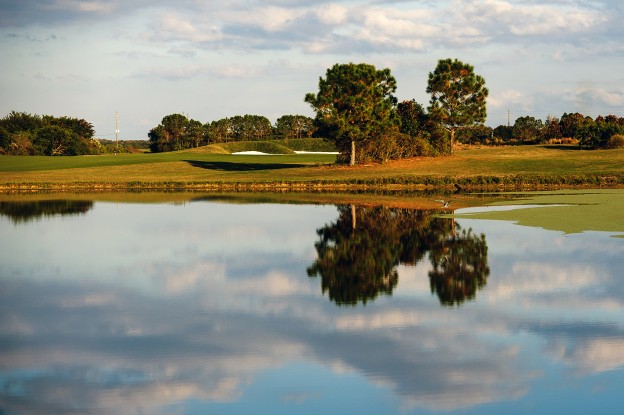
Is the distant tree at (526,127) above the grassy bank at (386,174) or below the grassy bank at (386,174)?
above

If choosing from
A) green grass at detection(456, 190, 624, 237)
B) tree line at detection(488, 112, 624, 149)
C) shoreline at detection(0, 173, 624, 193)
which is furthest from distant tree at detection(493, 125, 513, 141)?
green grass at detection(456, 190, 624, 237)

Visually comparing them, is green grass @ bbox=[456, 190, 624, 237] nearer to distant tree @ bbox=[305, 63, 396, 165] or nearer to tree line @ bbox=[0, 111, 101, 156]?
distant tree @ bbox=[305, 63, 396, 165]

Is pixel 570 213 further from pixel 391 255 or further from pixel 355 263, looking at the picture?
pixel 355 263

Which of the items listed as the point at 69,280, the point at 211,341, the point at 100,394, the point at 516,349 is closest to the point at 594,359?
the point at 516,349

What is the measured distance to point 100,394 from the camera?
13.2 m

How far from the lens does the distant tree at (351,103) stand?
88500mm

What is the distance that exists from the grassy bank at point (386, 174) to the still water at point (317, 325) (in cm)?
4203

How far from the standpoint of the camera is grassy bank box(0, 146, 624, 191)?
76.1 meters

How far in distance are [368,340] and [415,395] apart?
3411 mm

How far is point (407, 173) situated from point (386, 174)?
2.30 meters

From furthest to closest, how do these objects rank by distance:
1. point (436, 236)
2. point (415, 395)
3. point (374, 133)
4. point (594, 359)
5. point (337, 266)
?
point (374, 133) → point (436, 236) → point (337, 266) → point (594, 359) → point (415, 395)

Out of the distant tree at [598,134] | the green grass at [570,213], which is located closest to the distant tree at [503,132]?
the distant tree at [598,134]

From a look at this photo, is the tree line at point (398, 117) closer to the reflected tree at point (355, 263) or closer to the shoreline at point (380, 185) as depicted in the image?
the shoreline at point (380, 185)

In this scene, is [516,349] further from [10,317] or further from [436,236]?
[436,236]
